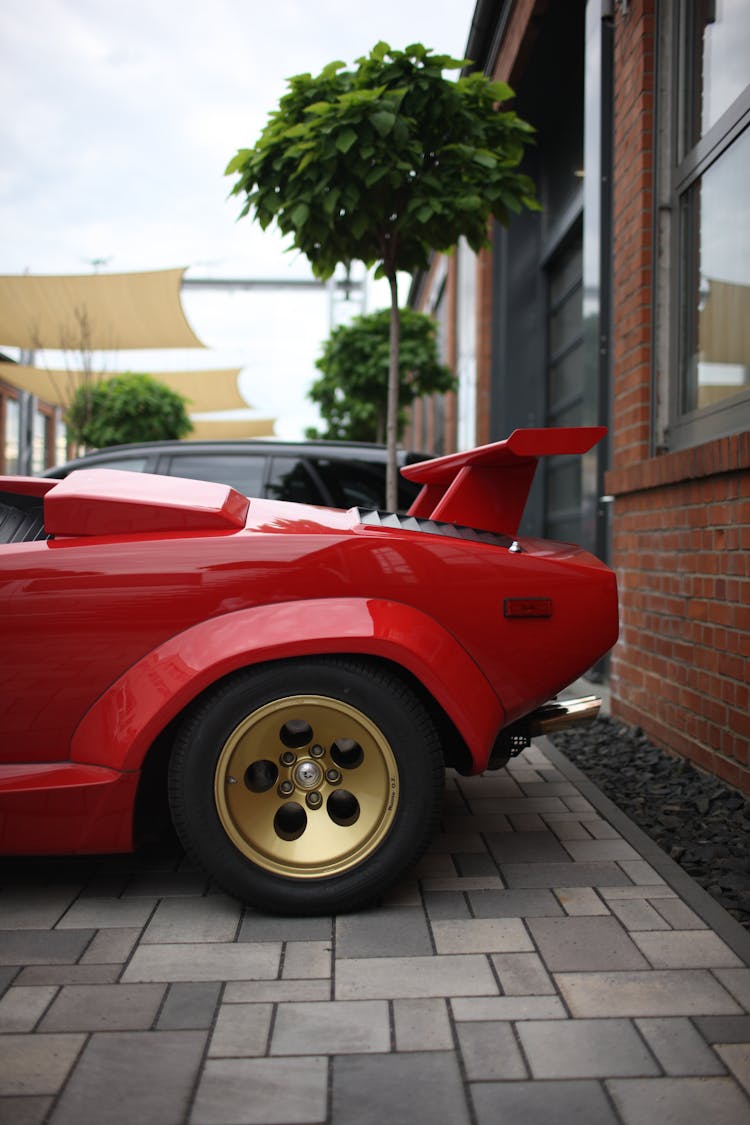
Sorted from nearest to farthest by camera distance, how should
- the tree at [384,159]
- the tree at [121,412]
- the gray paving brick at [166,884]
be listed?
1. the gray paving brick at [166,884]
2. the tree at [384,159]
3. the tree at [121,412]

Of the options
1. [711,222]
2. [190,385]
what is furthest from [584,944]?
[190,385]

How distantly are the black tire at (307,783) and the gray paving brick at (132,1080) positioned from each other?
0.60 m

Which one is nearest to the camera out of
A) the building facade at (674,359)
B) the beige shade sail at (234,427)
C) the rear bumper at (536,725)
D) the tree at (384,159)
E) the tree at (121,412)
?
the rear bumper at (536,725)

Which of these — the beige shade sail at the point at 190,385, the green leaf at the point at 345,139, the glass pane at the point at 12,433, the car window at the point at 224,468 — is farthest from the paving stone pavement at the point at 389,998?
the glass pane at the point at 12,433

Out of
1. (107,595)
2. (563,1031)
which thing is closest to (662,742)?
(563,1031)

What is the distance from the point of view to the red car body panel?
8.13ft

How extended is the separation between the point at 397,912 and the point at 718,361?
9.84ft

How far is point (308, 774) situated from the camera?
8.34 feet

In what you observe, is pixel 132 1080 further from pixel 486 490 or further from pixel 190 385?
pixel 190 385

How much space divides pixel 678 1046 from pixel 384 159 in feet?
15.3

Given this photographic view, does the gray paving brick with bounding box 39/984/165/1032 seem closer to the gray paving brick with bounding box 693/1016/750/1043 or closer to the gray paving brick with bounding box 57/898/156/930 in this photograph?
the gray paving brick with bounding box 57/898/156/930

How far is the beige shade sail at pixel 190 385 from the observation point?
27.2m

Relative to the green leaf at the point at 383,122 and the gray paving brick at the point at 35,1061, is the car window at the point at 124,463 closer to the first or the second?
the green leaf at the point at 383,122

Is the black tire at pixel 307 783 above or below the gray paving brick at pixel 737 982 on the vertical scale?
above
